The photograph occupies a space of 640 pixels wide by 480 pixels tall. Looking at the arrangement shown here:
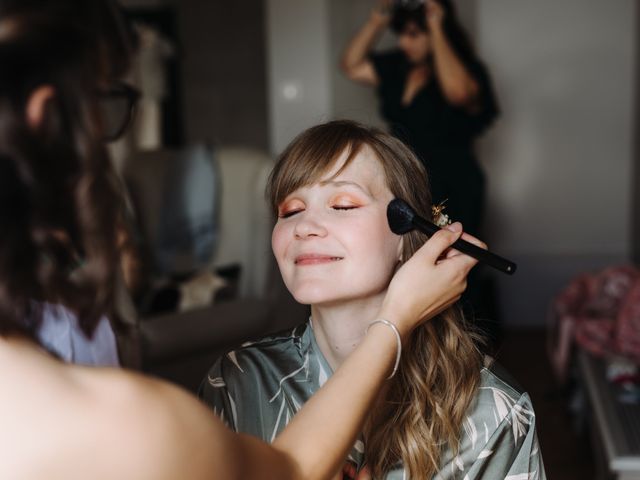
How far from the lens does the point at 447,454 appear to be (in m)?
1.09

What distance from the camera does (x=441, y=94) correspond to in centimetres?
289

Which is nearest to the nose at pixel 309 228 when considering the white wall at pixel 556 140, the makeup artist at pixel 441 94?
the makeup artist at pixel 441 94

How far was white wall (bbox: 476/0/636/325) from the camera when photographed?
4.18 m

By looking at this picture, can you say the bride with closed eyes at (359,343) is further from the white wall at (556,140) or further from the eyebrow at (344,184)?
the white wall at (556,140)

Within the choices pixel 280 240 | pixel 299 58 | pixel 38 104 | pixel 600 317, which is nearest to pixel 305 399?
pixel 280 240

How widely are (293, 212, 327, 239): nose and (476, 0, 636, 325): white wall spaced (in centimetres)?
333

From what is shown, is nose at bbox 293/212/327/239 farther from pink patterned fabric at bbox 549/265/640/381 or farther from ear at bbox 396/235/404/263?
pink patterned fabric at bbox 549/265/640/381

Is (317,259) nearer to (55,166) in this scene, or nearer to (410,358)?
(410,358)

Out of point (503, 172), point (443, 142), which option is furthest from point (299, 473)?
point (503, 172)

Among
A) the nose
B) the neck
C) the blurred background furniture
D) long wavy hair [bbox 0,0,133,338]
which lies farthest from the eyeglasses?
the blurred background furniture

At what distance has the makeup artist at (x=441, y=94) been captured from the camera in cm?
281

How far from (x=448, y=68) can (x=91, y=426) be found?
240cm

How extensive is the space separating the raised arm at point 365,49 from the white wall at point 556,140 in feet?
4.13

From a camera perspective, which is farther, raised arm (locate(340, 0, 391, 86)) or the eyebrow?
raised arm (locate(340, 0, 391, 86))
